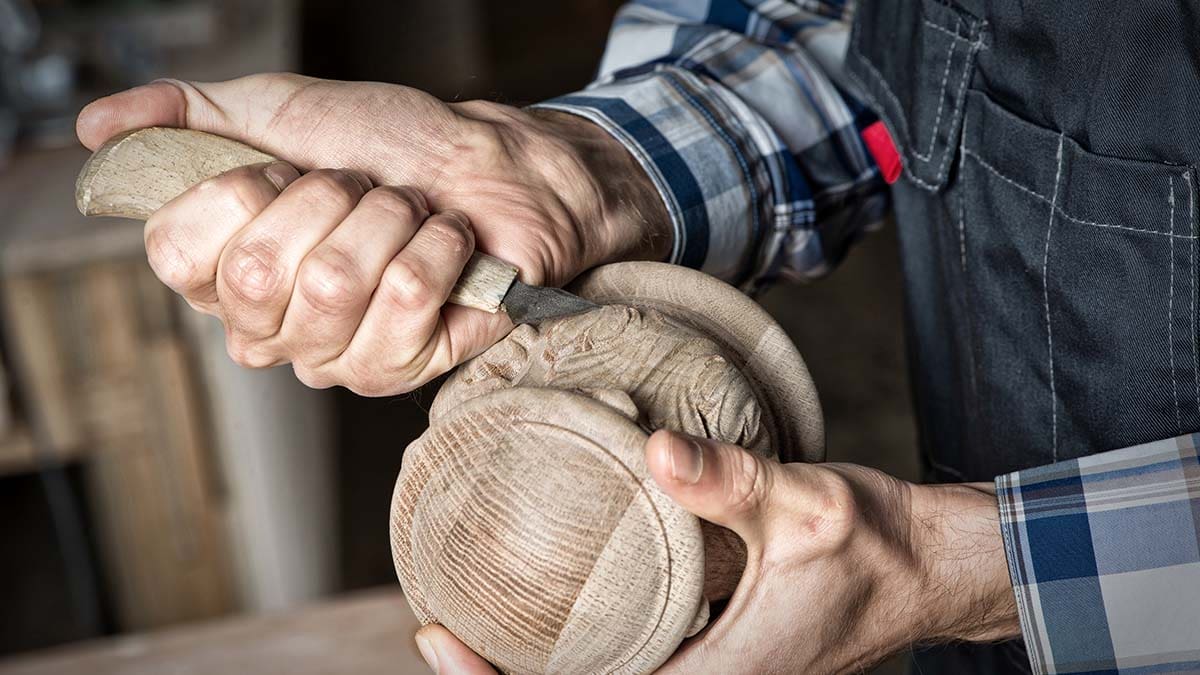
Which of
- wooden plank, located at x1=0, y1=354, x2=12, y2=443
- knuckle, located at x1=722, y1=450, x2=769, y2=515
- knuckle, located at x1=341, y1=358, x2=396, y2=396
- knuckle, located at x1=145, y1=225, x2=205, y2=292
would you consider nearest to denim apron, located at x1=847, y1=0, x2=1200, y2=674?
knuckle, located at x1=722, y1=450, x2=769, y2=515

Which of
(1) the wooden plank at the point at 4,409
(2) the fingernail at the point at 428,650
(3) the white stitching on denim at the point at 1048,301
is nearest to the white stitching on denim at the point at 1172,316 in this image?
(3) the white stitching on denim at the point at 1048,301

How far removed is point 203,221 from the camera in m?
0.88

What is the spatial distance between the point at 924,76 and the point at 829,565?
1.99 feet

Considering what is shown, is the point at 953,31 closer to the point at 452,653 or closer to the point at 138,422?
the point at 452,653

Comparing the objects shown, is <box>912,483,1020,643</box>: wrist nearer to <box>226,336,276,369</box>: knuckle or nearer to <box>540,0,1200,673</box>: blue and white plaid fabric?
<box>540,0,1200,673</box>: blue and white plaid fabric

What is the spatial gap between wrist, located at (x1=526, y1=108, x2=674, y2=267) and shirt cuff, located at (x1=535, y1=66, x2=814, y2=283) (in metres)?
0.02

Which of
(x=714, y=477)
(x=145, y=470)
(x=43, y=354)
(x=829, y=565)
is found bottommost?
(x=145, y=470)

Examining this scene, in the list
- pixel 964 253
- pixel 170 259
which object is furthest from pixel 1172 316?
pixel 170 259

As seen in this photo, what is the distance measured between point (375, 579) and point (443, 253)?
2788mm

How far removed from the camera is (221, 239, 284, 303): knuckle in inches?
34.4

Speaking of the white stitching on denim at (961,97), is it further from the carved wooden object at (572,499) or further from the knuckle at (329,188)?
the knuckle at (329,188)

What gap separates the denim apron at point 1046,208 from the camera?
0.97 m

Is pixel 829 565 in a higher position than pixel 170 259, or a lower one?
lower

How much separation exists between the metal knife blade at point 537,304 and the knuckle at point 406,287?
0.09 meters
